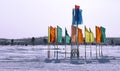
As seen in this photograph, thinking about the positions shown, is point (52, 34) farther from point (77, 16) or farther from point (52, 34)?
point (77, 16)

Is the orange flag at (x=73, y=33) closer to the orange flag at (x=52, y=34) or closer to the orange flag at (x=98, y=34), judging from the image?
the orange flag at (x=52, y=34)

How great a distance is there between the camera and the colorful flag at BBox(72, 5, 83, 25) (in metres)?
40.2

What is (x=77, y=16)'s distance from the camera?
40469 mm

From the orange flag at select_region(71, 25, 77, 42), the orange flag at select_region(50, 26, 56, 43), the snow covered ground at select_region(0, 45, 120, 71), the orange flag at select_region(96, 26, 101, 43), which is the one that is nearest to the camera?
the snow covered ground at select_region(0, 45, 120, 71)

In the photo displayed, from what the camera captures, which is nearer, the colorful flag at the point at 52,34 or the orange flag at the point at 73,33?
the orange flag at the point at 73,33

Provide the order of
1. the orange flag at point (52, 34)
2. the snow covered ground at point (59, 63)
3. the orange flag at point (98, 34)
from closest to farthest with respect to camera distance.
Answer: the snow covered ground at point (59, 63), the orange flag at point (52, 34), the orange flag at point (98, 34)

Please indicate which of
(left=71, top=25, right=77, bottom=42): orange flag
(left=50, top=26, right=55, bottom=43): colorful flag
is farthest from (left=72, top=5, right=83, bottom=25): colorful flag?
(left=50, top=26, right=55, bottom=43): colorful flag

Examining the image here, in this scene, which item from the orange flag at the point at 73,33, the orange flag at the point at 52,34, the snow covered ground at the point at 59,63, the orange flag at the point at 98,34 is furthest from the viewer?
the orange flag at the point at 98,34

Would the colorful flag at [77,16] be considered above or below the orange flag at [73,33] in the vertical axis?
above

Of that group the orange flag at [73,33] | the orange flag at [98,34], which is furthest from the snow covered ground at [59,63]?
the orange flag at [73,33]

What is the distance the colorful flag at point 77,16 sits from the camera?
132 feet

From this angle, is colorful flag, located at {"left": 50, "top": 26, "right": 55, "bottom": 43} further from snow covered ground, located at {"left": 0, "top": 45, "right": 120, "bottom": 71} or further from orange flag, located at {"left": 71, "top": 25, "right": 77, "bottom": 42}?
orange flag, located at {"left": 71, "top": 25, "right": 77, "bottom": 42}

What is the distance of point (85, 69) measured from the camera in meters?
28.8

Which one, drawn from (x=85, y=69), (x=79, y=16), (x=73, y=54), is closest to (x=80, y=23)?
(x=79, y=16)
